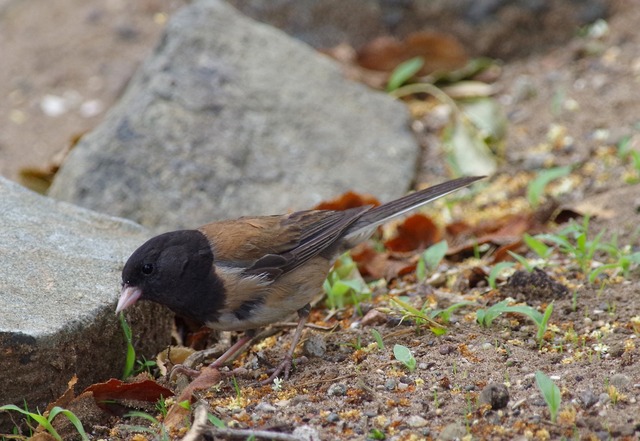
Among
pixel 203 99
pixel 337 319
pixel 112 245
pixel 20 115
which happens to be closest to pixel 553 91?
pixel 203 99

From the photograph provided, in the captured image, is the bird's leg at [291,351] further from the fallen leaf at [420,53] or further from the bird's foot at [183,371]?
the fallen leaf at [420,53]

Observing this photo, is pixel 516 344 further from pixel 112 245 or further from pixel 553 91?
pixel 553 91

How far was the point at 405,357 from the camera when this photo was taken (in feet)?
11.0

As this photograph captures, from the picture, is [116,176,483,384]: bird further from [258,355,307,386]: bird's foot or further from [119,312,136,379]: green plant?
[119,312,136,379]: green plant

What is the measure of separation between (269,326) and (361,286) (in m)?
0.47

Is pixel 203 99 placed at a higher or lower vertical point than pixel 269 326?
higher

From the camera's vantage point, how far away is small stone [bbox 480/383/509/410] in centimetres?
299

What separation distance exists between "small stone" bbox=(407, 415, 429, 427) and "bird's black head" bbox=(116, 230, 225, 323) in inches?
39.1

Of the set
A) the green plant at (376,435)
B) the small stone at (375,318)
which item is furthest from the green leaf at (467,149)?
the green plant at (376,435)

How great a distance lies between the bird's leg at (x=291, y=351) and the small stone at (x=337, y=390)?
28 cm

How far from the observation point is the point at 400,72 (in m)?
6.42

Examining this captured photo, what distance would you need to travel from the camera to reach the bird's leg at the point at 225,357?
11.5ft

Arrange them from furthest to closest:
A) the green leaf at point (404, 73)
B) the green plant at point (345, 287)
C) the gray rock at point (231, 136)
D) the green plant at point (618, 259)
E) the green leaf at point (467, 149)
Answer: the green leaf at point (404, 73) → the green leaf at point (467, 149) → the gray rock at point (231, 136) → the green plant at point (345, 287) → the green plant at point (618, 259)

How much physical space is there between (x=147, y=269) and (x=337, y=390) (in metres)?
0.91
